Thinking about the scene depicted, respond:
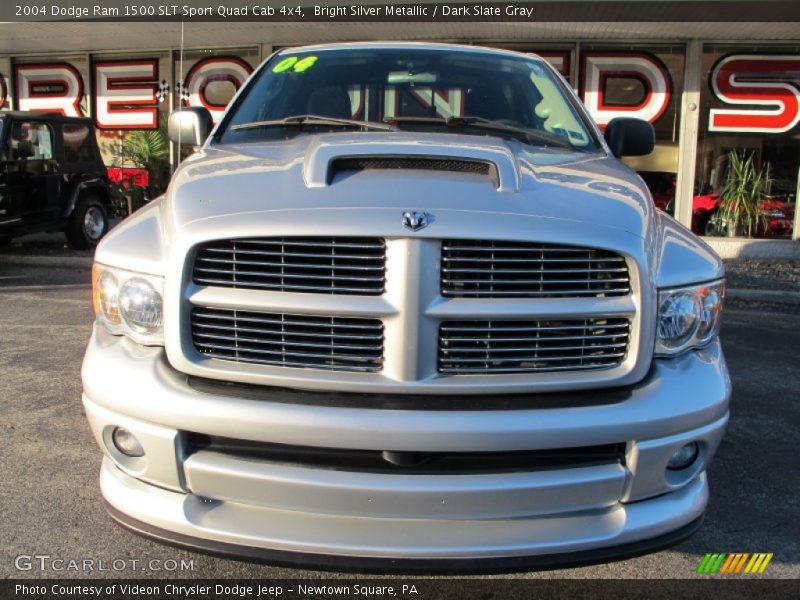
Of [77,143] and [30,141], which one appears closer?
[30,141]

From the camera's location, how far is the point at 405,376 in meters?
1.94

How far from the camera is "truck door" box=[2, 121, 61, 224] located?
30.5ft

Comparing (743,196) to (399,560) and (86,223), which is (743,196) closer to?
(86,223)

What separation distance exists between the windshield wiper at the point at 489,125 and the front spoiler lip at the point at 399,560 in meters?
1.79

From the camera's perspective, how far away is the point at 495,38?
11.7 metres

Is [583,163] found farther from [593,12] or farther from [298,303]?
[593,12]

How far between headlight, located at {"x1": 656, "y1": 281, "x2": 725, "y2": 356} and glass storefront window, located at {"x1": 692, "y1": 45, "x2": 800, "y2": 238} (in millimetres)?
10179

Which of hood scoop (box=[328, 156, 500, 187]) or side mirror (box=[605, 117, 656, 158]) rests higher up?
side mirror (box=[605, 117, 656, 158])

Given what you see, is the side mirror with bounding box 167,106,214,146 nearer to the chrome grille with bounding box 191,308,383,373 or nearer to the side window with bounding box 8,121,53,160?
the chrome grille with bounding box 191,308,383,373

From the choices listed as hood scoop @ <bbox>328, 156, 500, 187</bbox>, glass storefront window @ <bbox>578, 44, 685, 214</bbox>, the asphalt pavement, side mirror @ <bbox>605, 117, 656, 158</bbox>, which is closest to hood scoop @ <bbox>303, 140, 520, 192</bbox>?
hood scoop @ <bbox>328, 156, 500, 187</bbox>

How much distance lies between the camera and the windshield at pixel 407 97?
310 centimetres

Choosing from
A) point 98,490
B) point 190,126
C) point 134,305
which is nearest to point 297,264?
point 134,305

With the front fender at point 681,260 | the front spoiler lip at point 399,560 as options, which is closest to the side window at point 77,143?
the front spoiler lip at point 399,560

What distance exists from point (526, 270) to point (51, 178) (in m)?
9.70
